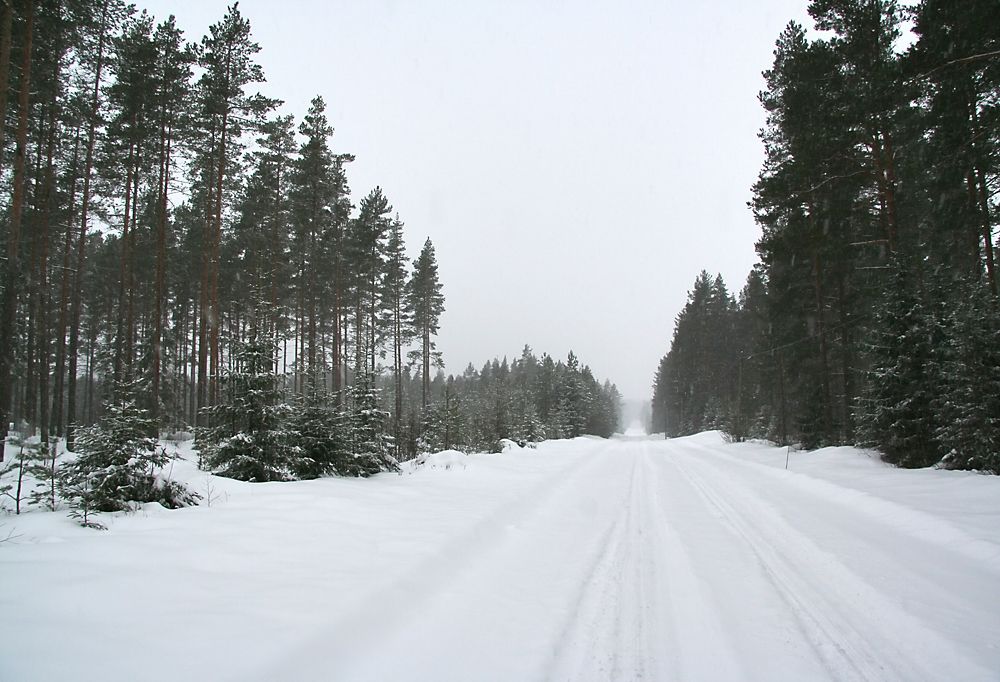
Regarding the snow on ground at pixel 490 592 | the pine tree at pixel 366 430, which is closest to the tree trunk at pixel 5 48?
the snow on ground at pixel 490 592

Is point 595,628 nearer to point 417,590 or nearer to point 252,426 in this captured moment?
point 417,590

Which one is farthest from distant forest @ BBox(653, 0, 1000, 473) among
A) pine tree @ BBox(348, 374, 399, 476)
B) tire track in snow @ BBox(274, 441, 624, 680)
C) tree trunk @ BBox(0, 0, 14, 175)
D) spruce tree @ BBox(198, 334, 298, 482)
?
tree trunk @ BBox(0, 0, 14, 175)

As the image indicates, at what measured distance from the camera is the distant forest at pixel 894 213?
873 centimetres

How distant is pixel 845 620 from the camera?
3.89 meters

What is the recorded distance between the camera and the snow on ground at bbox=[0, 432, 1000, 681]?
3096 mm

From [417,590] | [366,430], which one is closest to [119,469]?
[417,590]

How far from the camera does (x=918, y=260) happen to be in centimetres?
1245

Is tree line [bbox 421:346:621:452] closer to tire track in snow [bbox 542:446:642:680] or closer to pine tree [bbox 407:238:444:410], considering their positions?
pine tree [bbox 407:238:444:410]

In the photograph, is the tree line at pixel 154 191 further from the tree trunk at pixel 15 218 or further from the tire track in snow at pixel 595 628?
the tire track in snow at pixel 595 628

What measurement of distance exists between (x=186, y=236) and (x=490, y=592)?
28.2 m

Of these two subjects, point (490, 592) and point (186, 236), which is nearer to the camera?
point (490, 592)

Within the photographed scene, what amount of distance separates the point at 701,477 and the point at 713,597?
9889mm

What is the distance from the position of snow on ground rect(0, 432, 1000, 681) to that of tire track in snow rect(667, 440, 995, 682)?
0.07 feet

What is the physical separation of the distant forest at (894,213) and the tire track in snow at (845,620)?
6.03 meters
